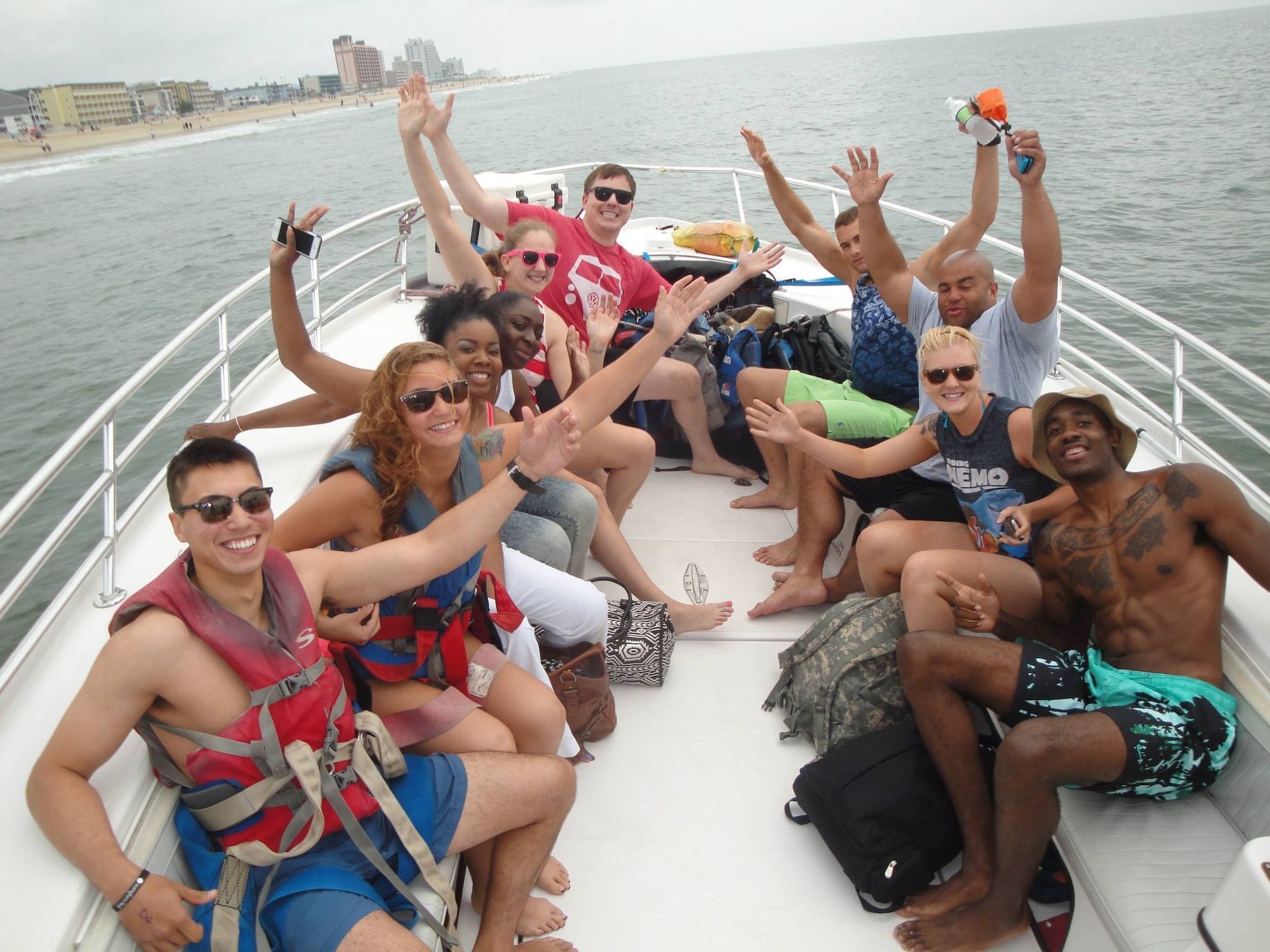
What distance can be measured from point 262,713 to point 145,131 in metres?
89.0

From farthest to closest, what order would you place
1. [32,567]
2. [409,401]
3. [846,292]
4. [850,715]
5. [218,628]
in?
[846,292], [850,715], [409,401], [32,567], [218,628]

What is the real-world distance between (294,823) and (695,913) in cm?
93

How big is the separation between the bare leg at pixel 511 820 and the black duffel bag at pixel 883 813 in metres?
0.64

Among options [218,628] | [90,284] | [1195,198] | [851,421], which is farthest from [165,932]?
[1195,198]

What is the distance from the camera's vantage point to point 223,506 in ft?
4.51

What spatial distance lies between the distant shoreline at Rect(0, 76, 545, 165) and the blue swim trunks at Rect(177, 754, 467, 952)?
41.7m

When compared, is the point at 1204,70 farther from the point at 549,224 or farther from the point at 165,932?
the point at 165,932

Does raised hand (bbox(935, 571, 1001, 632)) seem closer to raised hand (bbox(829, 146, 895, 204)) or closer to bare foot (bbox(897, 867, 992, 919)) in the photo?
bare foot (bbox(897, 867, 992, 919))

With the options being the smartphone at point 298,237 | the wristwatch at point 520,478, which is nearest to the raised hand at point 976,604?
the wristwatch at point 520,478

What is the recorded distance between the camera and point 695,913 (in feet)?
6.13

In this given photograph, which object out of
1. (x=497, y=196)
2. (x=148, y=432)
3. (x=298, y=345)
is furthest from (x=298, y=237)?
(x=497, y=196)

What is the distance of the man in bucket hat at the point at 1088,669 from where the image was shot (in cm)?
167

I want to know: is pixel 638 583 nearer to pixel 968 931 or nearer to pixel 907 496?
pixel 907 496

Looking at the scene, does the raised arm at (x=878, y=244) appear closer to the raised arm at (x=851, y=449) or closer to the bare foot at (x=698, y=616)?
the raised arm at (x=851, y=449)
